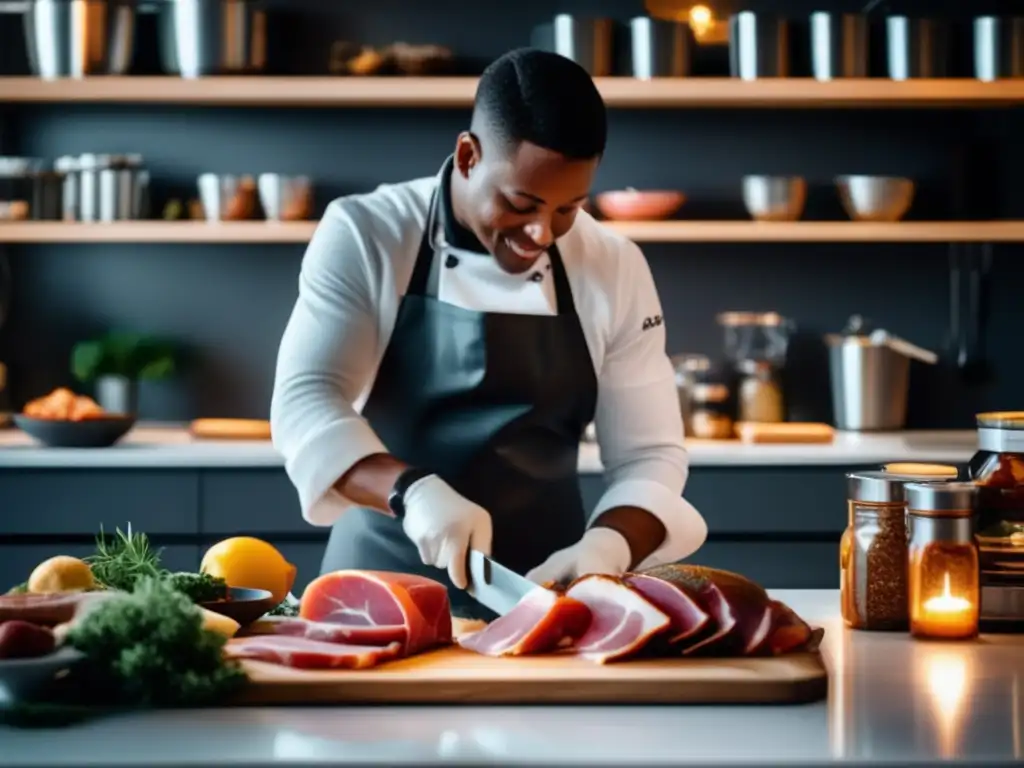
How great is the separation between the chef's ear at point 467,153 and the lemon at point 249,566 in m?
0.68

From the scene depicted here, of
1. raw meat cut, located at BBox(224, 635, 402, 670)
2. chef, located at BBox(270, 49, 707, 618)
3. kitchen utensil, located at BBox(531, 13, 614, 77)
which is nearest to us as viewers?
raw meat cut, located at BBox(224, 635, 402, 670)

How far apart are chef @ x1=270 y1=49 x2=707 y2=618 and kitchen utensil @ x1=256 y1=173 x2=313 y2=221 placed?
5.00 feet

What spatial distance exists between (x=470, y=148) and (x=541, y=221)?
0.60 feet

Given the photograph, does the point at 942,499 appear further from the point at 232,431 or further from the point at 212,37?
the point at 212,37

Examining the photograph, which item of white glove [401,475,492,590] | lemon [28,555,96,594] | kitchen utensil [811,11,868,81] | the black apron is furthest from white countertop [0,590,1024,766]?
kitchen utensil [811,11,868,81]

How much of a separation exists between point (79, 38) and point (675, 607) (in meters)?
2.95

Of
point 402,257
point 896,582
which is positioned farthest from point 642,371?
point 896,582

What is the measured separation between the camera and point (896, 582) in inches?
74.3

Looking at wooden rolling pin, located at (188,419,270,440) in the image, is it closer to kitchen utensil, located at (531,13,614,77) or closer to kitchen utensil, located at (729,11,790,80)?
kitchen utensil, located at (531,13,614,77)

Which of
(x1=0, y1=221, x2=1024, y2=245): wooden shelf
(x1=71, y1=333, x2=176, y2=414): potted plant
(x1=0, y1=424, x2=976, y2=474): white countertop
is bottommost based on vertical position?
(x1=0, y1=424, x2=976, y2=474): white countertop

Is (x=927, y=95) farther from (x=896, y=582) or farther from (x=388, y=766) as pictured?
(x=388, y=766)

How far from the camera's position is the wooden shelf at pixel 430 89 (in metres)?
4.02

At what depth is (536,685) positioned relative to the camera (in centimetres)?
155

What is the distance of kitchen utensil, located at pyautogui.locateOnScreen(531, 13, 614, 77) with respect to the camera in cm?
402
